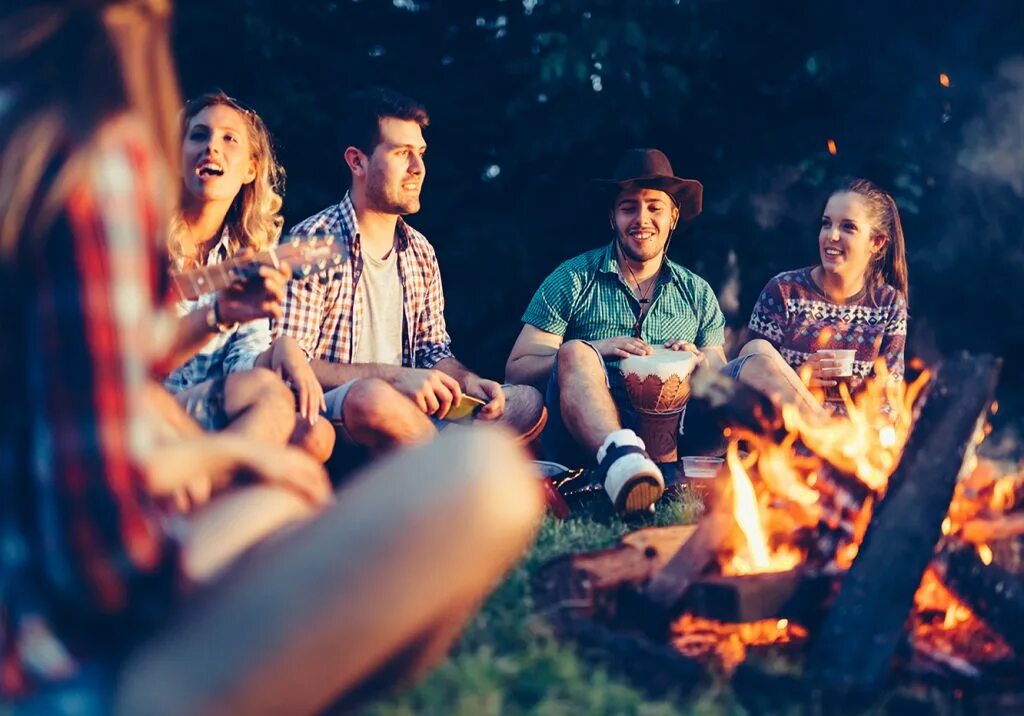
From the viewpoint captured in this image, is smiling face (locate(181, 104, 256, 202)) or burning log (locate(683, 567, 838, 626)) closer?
burning log (locate(683, 567, 838, 626))

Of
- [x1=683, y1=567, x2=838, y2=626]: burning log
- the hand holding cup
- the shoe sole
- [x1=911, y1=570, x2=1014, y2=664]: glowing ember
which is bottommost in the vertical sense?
[x1=911, y1=570, x2=1014, y2=664]: glowing ember

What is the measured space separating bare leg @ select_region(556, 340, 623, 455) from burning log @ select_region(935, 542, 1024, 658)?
5.90 feet

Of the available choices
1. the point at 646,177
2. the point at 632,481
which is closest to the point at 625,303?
the point at 646,177

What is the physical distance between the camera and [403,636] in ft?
6.53

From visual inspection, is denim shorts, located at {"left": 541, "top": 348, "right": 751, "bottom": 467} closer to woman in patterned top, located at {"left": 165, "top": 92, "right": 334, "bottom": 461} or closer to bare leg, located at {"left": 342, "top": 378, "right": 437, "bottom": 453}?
bare leg, located at {"left": 342, "top": 378, "right": 437, "bottom": 453}

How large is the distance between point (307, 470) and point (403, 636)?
422 mm

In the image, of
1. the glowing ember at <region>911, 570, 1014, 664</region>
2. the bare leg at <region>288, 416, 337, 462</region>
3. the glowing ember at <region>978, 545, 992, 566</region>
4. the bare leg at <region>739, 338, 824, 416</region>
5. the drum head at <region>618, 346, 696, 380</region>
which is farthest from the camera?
the drum head at <region>618, 346, 696, 380</region>

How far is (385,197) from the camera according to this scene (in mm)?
5246

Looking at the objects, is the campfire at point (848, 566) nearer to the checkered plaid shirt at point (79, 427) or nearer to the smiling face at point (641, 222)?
the checkered plaid shirt at point (79, 427)

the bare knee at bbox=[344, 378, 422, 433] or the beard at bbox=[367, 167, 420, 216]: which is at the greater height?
the beard at bbox=[367, 167, 420, 216]

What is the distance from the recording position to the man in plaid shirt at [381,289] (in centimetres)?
Answer: 492

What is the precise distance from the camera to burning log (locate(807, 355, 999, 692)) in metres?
2.83

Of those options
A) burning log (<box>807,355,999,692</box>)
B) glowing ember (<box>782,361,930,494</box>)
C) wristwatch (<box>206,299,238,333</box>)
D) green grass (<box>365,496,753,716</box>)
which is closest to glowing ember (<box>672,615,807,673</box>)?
burning log (<box>807,355,999,692</box>)

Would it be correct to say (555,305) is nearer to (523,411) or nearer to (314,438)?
(523,411)
